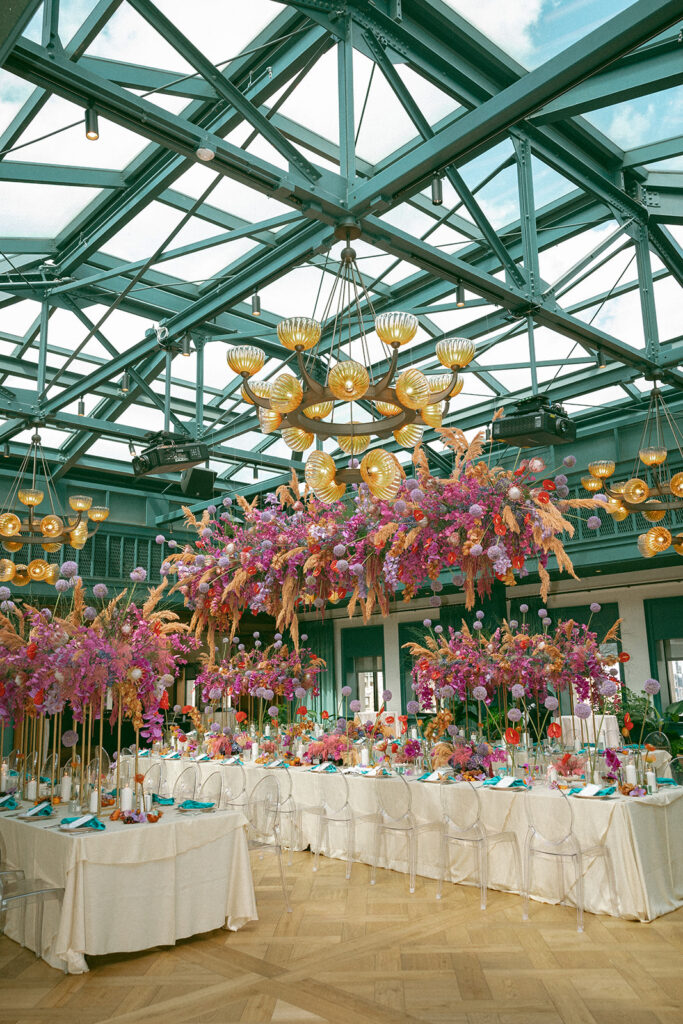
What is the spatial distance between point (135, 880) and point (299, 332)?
3258mm

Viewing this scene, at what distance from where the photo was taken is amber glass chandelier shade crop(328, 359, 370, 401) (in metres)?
4.10

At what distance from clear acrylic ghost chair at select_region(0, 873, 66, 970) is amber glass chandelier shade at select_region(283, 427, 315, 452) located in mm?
2968

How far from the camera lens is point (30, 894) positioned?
424 cm

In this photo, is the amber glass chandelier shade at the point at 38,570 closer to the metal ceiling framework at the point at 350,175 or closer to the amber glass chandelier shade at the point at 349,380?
the metal ceiling framework at the point at 350,175

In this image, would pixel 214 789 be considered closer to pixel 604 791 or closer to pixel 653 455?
pixel 604 791

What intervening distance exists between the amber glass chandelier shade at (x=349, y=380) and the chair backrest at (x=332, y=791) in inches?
156

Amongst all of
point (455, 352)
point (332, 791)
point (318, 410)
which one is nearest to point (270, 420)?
point (318, 410)

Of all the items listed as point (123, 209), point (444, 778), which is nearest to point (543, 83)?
point (123, 209)

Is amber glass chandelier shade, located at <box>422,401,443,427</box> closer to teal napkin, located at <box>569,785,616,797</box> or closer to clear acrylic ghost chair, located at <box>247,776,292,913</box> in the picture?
teal napkin, located at <box>569,785,616,797</box>

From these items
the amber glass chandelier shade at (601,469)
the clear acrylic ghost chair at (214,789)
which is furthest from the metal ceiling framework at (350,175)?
the clear acrylic ghost chair at (214,789)

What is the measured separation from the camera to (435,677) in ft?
21.3

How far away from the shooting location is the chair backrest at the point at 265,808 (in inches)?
231

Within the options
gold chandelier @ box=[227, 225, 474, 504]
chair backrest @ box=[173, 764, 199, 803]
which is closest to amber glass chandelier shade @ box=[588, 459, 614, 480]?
gold chandelier @ box=[227, 225, 474, 504]

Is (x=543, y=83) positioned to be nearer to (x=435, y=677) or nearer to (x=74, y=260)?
(x=435, y=677)
